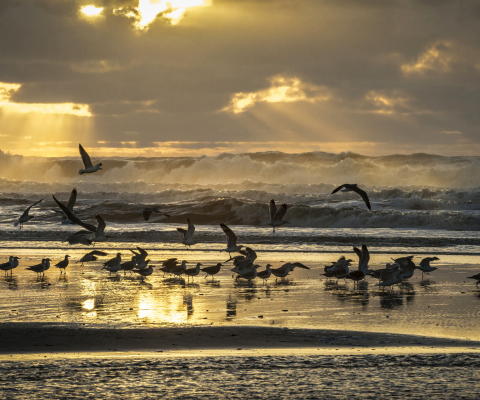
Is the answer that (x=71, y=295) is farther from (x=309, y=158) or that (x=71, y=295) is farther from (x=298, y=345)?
(x=309, y=158)

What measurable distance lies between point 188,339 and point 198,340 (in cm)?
15

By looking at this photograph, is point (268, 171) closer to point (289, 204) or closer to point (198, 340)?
point (289, 204)

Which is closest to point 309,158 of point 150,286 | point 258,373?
point 150,286

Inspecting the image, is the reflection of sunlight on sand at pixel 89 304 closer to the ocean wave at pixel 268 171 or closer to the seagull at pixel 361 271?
the seagull at pixel 361 271

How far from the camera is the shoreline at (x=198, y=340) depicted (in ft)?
27.7

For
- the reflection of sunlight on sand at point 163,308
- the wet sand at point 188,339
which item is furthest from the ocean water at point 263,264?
the wet sand at point 188,339

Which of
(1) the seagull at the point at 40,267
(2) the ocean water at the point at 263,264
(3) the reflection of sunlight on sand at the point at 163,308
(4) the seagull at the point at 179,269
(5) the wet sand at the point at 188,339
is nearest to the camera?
(5) the wet sand at the point at 188,339

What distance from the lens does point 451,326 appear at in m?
9.98

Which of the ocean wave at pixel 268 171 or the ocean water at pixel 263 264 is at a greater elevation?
the ocean wave at pixel 268 171

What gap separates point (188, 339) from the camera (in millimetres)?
9016

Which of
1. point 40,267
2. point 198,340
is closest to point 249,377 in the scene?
point 198,340

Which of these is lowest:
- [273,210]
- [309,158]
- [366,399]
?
[366,399]

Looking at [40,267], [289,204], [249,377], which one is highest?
[289,204]

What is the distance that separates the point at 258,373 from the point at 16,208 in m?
41.1
